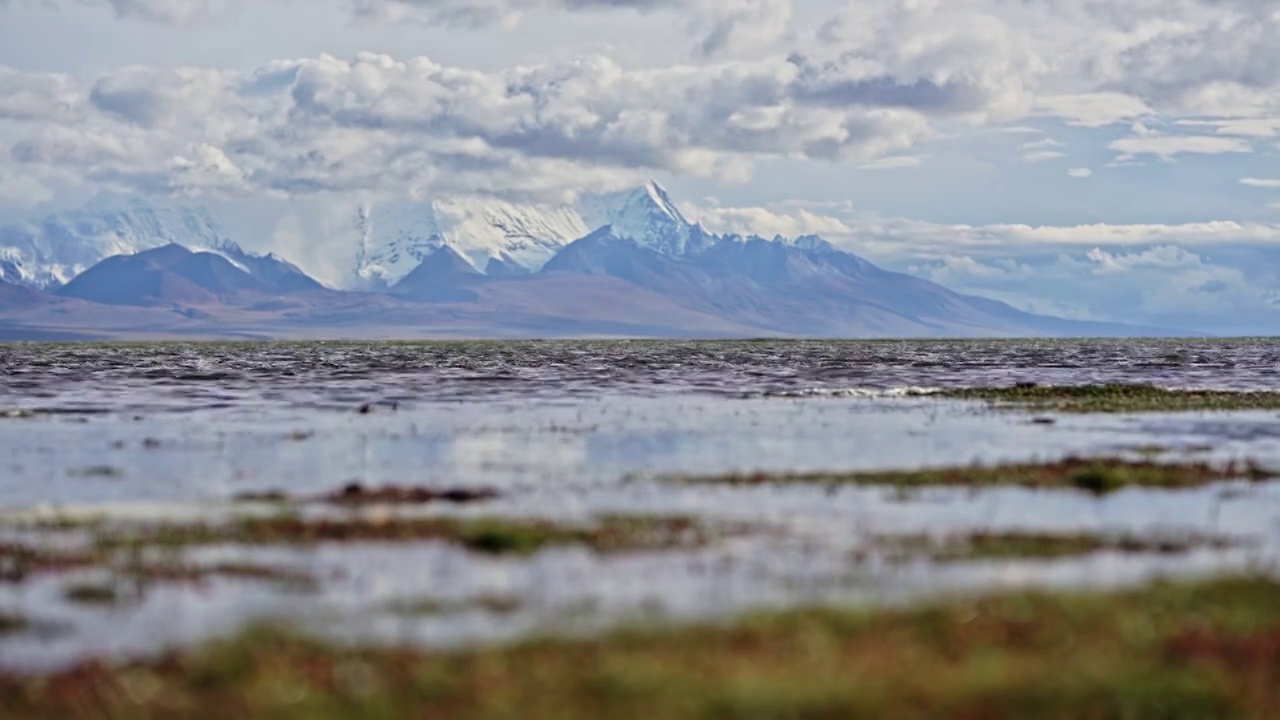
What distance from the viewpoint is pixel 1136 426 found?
210 feet

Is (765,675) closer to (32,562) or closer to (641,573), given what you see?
(641,573)

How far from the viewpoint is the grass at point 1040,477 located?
40031mm

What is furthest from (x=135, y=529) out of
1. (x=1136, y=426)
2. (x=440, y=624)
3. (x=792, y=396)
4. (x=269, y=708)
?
(x=792, y=396)

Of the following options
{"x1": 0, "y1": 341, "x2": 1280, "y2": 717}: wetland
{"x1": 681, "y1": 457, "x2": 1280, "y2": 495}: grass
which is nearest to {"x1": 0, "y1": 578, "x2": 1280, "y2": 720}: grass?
{"x1": 0, "y1": 341, "x2": 1280, "y2": 717}: wetland

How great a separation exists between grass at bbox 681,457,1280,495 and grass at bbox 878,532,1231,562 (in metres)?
8.58

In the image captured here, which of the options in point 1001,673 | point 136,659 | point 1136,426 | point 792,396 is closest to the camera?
point 1001,673

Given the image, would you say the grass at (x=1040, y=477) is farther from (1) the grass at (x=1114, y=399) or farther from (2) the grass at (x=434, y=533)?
(1) the grass at (x=1114, y=399)

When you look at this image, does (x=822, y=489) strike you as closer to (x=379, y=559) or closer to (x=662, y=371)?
(x=379, y=559)

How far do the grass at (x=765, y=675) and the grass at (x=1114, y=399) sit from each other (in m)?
54.7

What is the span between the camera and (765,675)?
18.3 m

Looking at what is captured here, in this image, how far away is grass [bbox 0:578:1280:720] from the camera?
17.3 metres

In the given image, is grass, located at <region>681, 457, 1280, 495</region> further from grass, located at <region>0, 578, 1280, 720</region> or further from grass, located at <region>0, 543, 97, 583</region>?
grass, located at <region>0, 578, 1280, 720</region>

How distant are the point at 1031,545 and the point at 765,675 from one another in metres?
12.2

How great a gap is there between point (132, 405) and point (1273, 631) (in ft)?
231
